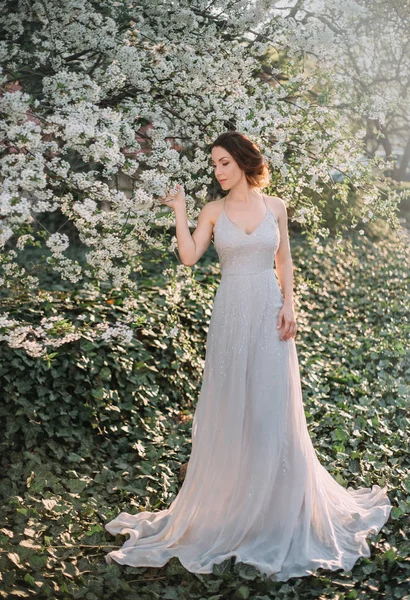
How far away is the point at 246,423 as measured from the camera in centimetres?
379

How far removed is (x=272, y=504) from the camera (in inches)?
147

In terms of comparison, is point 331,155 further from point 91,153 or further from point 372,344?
point 372,344

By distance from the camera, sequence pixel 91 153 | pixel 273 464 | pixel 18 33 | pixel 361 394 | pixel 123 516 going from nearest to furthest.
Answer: pixel 91 153 < pixel 273 464 < pixel 123 516 < pixel 18 33 < pixel 361 394

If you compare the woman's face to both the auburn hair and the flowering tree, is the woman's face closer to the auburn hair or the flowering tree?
the auburn hair

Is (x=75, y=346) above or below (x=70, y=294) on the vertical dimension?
below

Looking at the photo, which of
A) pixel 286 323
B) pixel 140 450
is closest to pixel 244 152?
pixel 286 323

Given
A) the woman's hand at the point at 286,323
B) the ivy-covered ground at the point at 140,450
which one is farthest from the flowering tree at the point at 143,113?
the woman's hand at the point at 286,323

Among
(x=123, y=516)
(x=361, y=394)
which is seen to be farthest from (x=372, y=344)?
(x=123, y=516)

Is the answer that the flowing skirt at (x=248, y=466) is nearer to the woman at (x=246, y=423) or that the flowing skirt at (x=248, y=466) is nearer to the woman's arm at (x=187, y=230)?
the woman at (x=246, y=423)

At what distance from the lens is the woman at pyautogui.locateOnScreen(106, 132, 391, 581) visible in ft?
12.1

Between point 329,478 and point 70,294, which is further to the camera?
point 70,294

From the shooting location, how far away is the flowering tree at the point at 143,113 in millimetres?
3602

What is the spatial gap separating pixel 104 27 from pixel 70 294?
6.98ft

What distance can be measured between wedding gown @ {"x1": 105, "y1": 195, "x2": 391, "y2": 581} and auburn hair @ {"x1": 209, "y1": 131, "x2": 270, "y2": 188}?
0.75 feet
